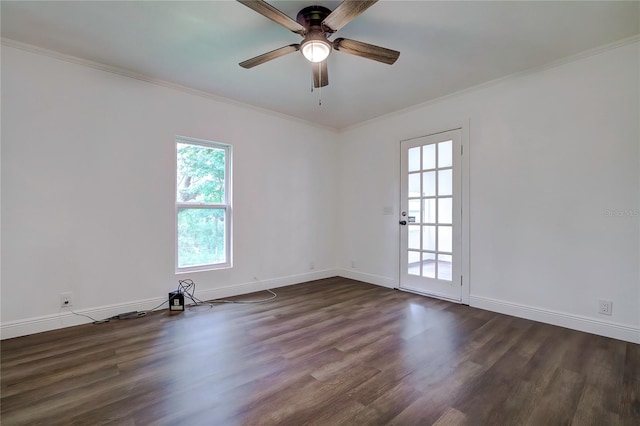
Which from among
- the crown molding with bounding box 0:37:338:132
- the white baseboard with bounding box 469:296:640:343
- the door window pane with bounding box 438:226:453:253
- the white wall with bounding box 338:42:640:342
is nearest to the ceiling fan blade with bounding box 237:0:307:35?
the crown molding with bounding box 0:37:338:132

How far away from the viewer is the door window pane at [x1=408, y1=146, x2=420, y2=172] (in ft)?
13.1

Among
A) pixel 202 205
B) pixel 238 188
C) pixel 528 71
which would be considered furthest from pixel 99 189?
pixel 528 71

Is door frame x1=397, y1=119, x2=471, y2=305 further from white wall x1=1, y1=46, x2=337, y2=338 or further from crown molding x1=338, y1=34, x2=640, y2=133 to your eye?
white wall x1=1, y1=46, x2=337, y2=338

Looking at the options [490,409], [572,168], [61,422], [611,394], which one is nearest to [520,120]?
[572,168]

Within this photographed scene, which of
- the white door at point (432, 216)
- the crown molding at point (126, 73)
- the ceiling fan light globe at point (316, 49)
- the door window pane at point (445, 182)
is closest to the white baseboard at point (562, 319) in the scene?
the white door at point (432, 216)

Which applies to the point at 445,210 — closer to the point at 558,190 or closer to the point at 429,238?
the point at 429,238

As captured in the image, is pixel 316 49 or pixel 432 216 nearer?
pixel 316 49

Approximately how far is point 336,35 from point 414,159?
213 centimetres

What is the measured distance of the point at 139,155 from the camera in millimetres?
3174

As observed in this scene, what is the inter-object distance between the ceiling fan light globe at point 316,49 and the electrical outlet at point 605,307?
3.28m

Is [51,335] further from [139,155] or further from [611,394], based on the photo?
[611,394]

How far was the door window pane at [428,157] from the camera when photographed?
3.80 metres

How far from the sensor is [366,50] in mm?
2201

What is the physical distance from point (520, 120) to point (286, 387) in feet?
11.2
